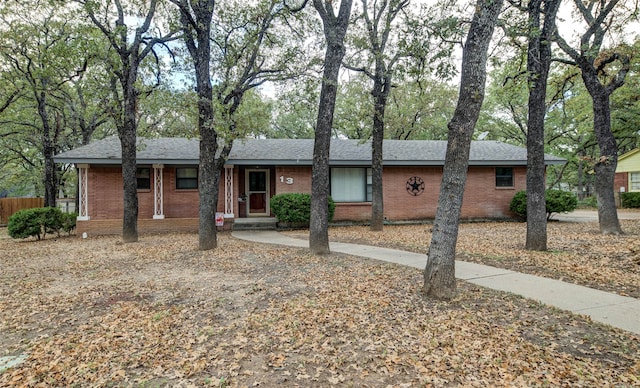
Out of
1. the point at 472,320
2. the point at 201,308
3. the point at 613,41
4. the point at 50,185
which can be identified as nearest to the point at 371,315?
the point at 472,320

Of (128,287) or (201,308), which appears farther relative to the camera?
(128,287)

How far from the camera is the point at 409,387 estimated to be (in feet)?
9.09

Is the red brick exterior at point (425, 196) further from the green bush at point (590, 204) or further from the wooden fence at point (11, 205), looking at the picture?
the wooden fence at point (11, 205)

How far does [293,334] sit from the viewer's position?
3.78 m

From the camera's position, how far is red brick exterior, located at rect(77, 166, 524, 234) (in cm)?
1308

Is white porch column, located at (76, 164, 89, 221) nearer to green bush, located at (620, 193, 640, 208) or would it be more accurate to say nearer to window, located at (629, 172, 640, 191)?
green bush, located at (620, 193, 640, 208)

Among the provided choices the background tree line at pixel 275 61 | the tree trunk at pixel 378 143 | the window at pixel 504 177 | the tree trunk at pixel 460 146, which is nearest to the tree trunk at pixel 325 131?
the background tree line at pixel 275 61

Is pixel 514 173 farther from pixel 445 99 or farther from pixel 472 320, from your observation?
pixel 472 320

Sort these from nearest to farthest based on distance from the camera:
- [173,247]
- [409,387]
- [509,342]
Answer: [409,387], [509,342], [173,247]

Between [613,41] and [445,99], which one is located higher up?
[445,99]

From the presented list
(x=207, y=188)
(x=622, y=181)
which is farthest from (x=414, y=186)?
(x=622, y=181)

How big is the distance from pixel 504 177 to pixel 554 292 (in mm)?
12083

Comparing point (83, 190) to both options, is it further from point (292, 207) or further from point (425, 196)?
point (425, 196)

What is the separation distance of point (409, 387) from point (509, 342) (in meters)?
1.36
